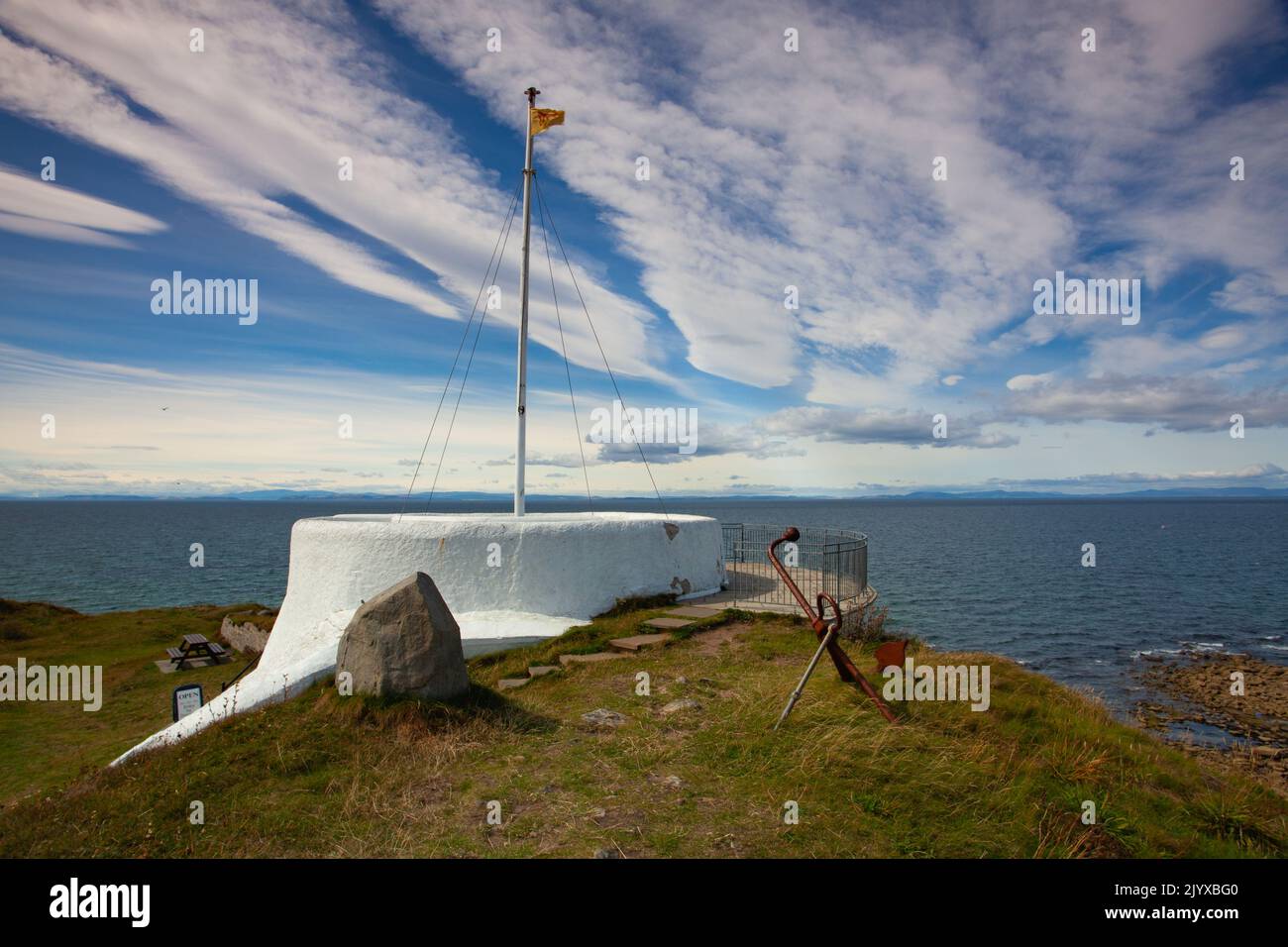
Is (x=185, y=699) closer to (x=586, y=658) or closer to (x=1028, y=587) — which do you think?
(x=586, y=658)

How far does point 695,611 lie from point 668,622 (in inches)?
46.7

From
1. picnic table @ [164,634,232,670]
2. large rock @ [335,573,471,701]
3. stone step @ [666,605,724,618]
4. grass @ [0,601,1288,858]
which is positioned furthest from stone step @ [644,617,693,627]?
picnic table @ [164,634,232,670]

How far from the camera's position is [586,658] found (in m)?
10.7

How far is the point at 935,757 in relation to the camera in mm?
6441

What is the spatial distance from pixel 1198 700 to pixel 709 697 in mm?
19613

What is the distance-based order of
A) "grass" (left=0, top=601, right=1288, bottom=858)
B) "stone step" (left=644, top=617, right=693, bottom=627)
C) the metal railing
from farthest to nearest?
1. the metal railing
2. "stone step" (left=644, top=617, right=693, bottom=627)
3. "grass" (left=0, top=601, right=1288, bottom=858)

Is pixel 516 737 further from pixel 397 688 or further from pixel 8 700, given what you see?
pixel 8 700

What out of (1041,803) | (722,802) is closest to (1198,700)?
(1041,803)

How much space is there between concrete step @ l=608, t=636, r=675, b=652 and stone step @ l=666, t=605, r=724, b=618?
1.48 metres

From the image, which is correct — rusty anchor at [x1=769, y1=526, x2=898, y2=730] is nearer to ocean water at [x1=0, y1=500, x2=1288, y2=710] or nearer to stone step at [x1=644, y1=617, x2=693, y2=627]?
stone step at [x1=644, y1=617, x2=693, y2=627]

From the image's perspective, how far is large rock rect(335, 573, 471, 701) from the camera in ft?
25.2

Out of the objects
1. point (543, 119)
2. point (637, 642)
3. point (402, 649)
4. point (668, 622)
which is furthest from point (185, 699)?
point (543, 119)

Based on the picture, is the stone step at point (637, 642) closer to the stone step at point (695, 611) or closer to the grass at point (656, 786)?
the stone step at point (695, 611)

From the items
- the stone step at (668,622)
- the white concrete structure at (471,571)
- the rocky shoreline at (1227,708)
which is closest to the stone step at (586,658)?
the white concrete structure at (471,571)
